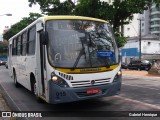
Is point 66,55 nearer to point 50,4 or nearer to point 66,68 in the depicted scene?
point 66,68

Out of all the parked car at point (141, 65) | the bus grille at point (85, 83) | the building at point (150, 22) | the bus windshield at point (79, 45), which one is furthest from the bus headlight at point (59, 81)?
the building at point (150, 22)

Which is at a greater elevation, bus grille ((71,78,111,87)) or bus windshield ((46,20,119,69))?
bus windshield ((46,20,119,69))

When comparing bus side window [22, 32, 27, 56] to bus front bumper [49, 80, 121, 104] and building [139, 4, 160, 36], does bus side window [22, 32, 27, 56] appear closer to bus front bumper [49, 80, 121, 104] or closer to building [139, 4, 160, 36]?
bus front bumper [49, 80, 121, 104]

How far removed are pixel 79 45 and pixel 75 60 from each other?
0.52 metres

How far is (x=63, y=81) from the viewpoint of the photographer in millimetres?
9273

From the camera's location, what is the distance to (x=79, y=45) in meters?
9.70

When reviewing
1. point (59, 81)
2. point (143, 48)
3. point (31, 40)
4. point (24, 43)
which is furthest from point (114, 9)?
point (143, 48)

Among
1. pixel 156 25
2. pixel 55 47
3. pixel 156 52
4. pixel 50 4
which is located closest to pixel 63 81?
pixel 55 47

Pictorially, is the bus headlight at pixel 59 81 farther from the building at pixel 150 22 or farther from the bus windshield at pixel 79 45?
the building at pixel 150 22

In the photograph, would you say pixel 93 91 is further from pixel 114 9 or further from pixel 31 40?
pixel 114 9

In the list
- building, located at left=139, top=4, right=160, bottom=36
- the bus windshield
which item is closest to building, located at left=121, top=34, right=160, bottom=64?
building, located at left=139, top=4, right=160, bottom=36

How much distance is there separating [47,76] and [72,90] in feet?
2.85

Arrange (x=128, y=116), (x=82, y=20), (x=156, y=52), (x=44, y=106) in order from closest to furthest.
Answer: (x=128, y=116) < (x=82, y=20) < (x=44, y=106) < (x=156, y=52)

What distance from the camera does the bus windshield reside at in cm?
948
